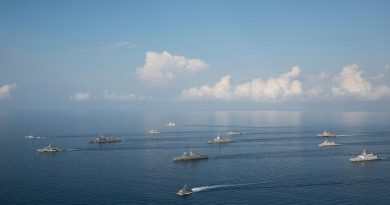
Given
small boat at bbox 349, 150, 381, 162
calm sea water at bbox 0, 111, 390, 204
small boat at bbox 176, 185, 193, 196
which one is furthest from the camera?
small boat at bbox 349, 150, 381, 162

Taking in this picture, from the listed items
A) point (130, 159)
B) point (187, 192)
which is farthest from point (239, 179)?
point (130, 159)

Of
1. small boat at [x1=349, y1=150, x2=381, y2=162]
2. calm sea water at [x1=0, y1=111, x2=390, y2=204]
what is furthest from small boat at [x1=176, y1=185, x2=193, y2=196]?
small boat at [x1=349, y1=150, x2=381, y2=162]

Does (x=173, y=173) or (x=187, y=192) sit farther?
(x=173, y=173)

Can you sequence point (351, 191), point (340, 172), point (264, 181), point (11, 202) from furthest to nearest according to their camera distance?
point (340, 172) → point (264, 181) → point (351, 191) → point (11, 202)

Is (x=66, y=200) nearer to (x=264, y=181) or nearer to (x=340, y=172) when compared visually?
(x=264, y=181)

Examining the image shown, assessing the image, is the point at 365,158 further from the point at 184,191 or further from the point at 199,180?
the point at 184,191

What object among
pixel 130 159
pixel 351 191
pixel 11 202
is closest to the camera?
pixel 11 202

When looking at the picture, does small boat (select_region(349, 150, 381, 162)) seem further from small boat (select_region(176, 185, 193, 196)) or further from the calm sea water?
small boat (select_region(176, 185, 193, 196))

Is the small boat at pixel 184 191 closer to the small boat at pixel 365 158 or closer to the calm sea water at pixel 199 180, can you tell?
the calm sea water at pixel 199 180

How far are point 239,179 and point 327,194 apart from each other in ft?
105

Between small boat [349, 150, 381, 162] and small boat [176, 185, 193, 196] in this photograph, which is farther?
small boat [349, 150, 381, 162]

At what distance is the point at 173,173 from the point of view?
525 feet

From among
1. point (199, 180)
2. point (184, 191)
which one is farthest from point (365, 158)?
point (184, 191)

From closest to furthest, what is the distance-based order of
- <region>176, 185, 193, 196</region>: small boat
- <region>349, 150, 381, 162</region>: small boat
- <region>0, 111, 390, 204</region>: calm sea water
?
1. <region>0, 111, 390, 204</region>: calm sea water
2. <region>176, 185, 193, 196</region>: small boat
3. <region>349, 150, 381, 162</region>: small boat
